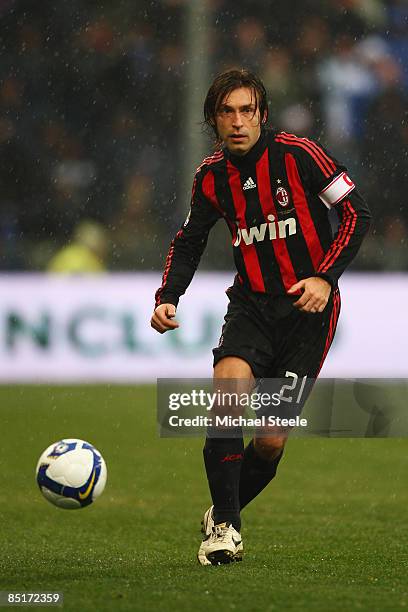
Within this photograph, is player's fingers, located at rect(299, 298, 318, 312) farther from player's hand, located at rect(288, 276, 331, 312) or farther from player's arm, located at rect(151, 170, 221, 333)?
player's arm, located at rect(151, 170, 221, 333)

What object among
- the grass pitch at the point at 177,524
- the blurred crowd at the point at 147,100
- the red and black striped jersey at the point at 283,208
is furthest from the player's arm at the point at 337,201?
the blurred crowd at the point at 147,100

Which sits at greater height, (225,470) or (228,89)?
(228,89)

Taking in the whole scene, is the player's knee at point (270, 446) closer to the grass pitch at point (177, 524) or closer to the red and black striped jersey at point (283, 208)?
the grass pitch at point (177, 524)

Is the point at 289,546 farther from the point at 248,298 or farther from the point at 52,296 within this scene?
the point at 52,296

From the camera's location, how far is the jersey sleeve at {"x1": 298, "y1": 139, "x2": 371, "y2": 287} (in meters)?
4.68

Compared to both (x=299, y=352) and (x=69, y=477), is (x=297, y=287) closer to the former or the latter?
(x=299, y=352)

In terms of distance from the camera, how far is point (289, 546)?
207 inches

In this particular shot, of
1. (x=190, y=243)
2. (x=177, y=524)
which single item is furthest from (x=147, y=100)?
(x=190, y=243)

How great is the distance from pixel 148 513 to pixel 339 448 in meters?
2.54

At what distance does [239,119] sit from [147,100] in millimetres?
8665

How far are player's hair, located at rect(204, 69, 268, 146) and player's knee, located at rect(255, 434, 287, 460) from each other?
1.16 metres

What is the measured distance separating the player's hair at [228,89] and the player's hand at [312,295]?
2.33 feet

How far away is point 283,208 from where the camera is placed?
477 centimetres

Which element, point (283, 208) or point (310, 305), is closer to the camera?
point (310, 305)
